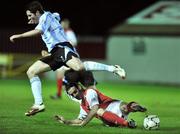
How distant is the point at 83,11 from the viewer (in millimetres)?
52500

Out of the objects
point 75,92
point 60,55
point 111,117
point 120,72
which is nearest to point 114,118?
point 111,117

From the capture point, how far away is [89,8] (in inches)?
2053

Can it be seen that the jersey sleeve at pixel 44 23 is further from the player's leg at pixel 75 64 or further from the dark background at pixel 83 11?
the dark background at pixel 83 11

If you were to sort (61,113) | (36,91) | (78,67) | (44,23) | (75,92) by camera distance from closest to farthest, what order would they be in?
(75,92) < (78,67) < (44,23) < (36,91) < (61,113)

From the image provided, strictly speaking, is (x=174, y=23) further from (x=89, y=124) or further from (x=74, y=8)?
(x=89, y=124)

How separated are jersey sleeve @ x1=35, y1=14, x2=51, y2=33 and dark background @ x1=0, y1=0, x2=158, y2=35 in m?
37.7

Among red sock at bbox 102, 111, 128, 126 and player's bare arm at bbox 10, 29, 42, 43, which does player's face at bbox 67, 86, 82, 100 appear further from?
player's bare arm at bbox 10, 29, 42, 43

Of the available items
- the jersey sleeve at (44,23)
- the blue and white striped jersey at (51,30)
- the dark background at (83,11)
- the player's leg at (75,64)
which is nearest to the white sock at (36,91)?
the blue and white striped jersey at (51,30)

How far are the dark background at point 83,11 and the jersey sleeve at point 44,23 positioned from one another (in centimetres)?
3769

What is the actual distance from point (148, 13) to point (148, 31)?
7.40 feet

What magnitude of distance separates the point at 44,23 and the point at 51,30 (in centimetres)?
26

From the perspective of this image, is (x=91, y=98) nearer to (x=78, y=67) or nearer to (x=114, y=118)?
(x=114, y=118)

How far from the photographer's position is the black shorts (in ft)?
45.1

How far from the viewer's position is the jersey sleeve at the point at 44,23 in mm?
13617
